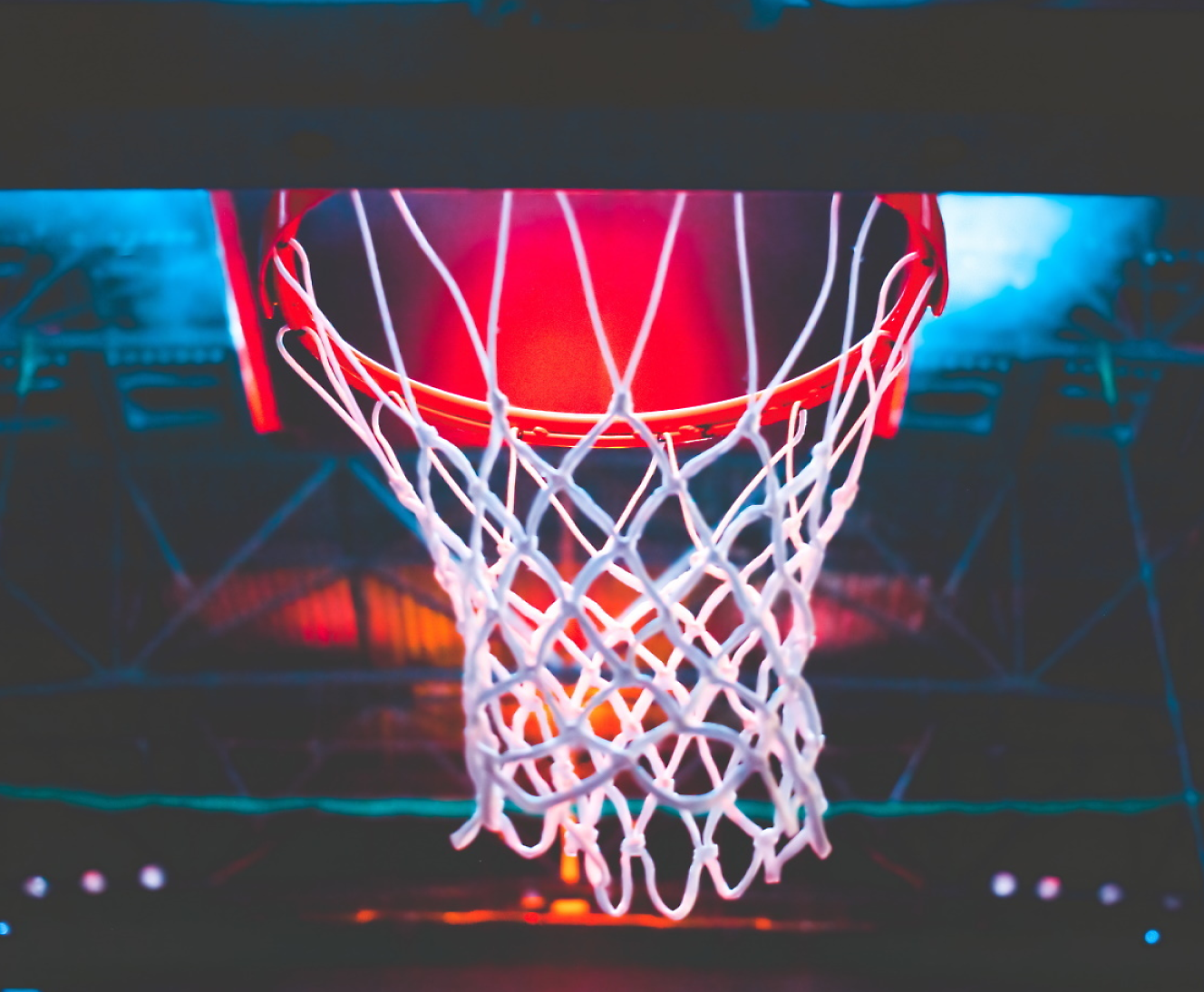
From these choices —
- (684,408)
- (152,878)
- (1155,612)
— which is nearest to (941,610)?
(1155,612)

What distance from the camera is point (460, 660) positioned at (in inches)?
145

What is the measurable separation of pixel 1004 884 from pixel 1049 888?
0.17 metres

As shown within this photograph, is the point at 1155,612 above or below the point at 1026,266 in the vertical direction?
below

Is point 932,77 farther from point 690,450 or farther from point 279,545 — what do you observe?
point 279,545

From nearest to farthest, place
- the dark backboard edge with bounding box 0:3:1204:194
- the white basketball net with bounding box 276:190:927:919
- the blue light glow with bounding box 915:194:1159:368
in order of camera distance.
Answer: the dark backboard edge with bounding box 0:3:1204:194
the white basketball net with bounding box 276:190:927:919
the blue light glow with bounding box 915:194:1159:368

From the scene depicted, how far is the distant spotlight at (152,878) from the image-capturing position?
11.8ft

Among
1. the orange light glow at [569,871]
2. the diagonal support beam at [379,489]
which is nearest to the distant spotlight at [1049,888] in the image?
the orange light glow at [569,871]

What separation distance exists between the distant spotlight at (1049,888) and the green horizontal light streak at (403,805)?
0.25m

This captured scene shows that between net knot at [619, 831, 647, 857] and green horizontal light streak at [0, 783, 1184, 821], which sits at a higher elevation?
net knot at [619, 831, 647, 857]

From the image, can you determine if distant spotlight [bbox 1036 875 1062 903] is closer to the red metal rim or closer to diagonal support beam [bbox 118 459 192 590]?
the red metal rim

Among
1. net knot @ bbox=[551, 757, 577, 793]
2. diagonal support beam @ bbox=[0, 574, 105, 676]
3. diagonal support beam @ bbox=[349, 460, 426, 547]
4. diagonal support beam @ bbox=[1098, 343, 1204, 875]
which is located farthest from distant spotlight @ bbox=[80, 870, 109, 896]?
diagonal support beam @ bbox=[1098, 343, 1204, 875]

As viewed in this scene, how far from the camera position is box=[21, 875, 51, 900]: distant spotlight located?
3.61 m

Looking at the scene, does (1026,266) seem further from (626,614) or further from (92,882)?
(92,882)

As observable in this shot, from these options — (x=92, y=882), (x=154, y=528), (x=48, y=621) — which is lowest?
(x=92, y=882)
